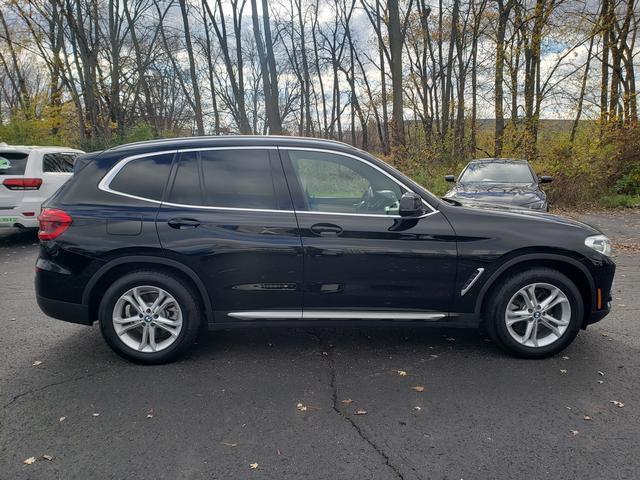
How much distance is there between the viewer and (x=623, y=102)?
672 inches

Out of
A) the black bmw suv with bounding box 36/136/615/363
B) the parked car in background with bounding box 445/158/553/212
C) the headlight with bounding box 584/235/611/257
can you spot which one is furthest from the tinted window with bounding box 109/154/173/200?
the parked car in background with bounding box 445/158/553/212

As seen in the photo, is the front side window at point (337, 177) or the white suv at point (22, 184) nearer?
the front side window at point (337, 177)

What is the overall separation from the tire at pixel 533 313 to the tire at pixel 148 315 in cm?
248

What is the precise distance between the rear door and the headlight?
2.39 meters

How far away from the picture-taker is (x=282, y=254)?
12.2ft

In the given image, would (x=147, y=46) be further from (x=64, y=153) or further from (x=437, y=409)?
(x=437, y=409)

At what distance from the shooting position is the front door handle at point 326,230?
12.1 ft

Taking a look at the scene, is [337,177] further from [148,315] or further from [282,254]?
[148,315]

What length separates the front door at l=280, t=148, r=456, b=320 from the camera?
3707 millimetres

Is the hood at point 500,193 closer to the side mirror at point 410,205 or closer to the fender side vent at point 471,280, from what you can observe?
the fender side vent at point 471,280

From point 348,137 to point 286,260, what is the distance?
49.1 metres

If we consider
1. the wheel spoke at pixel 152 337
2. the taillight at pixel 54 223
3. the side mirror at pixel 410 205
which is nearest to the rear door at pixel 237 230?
the wheel spoke at pixel 152 337

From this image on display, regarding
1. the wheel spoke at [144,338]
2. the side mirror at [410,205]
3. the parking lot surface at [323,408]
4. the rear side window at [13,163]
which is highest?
the rear side window at [13,163]

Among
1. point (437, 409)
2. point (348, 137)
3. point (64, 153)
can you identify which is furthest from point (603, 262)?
point (348, 137)
